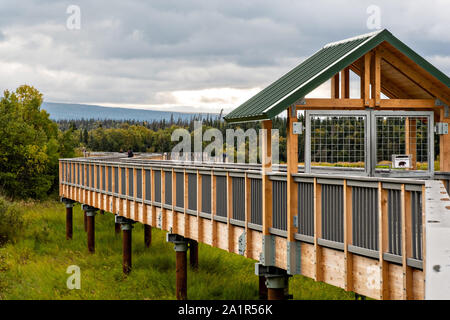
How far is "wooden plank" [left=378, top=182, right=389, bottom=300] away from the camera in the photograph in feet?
29.6

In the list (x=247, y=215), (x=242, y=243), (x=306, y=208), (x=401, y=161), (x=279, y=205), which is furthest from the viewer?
(x=242, y=243)

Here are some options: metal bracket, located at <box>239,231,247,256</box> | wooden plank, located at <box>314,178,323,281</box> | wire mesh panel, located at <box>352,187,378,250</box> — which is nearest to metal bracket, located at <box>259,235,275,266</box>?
metal bracket, located at <box>239,231,247,256</box>

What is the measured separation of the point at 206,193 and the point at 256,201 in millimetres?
2941

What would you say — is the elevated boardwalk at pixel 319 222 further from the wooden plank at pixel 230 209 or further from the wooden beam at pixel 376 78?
the wooden beam at pixel 376 78

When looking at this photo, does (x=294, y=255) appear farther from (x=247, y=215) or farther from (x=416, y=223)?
(x=416, y=223)

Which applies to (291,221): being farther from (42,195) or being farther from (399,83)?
(42,195)

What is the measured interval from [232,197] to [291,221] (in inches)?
115

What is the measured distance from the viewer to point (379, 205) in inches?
356

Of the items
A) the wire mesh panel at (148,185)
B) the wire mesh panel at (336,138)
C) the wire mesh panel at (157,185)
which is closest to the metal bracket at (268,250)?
the wire mesh panel at (336,138)

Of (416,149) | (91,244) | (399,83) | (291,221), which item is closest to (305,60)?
(399,83)

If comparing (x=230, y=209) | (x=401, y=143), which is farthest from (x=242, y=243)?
(x=401, y=143)

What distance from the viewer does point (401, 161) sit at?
13.1 meters

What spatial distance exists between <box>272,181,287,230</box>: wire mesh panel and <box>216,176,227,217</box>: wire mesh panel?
246 cm

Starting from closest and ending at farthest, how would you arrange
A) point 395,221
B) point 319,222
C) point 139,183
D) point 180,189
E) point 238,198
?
point 395,221, point 319,222, point 238,198, point 180,189, point 139,183
